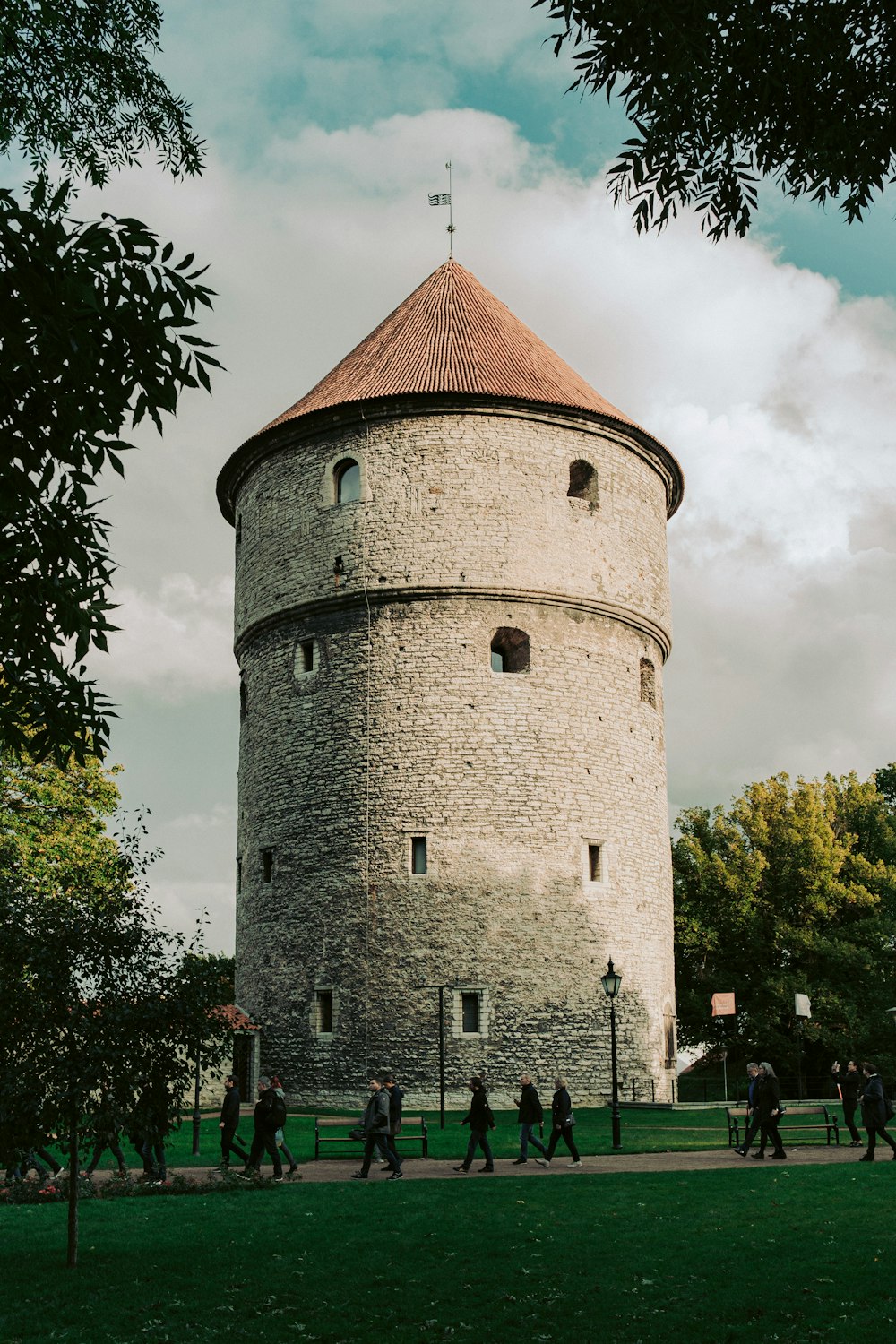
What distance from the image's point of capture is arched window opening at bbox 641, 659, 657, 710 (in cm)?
2708

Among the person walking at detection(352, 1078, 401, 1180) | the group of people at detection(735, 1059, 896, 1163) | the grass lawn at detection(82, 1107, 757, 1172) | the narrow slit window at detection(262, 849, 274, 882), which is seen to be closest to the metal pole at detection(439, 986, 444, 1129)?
the grass lawn at detection(82, 1107, 757, 1172)

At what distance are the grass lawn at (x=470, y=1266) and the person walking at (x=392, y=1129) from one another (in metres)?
1.69

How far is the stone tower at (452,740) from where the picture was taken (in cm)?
2352

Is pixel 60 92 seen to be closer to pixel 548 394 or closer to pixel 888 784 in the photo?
pixel 548 394

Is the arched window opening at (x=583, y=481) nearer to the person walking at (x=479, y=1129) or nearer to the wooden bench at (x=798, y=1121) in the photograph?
the wooden bench at (x=798, y=1121)

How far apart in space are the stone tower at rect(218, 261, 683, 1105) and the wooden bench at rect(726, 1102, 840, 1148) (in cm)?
254

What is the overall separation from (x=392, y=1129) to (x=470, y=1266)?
7.54 m

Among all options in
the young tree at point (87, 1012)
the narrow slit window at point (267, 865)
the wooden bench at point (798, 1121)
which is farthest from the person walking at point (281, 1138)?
the narrow slit window at point (267, 865)

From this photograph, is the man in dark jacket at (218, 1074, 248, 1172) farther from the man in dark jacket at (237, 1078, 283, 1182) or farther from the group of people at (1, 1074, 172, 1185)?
the group of people at (1, 1074, 172, 1185)

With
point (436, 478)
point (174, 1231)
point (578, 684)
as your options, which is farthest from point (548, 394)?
point (174, 1231)

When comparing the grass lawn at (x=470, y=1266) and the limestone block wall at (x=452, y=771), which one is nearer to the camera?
the grass lawn at (x=470, y=1266)

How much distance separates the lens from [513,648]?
25.1m

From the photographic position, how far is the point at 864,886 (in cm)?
3481

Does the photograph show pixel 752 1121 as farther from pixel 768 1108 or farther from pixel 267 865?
pixel 267 865
